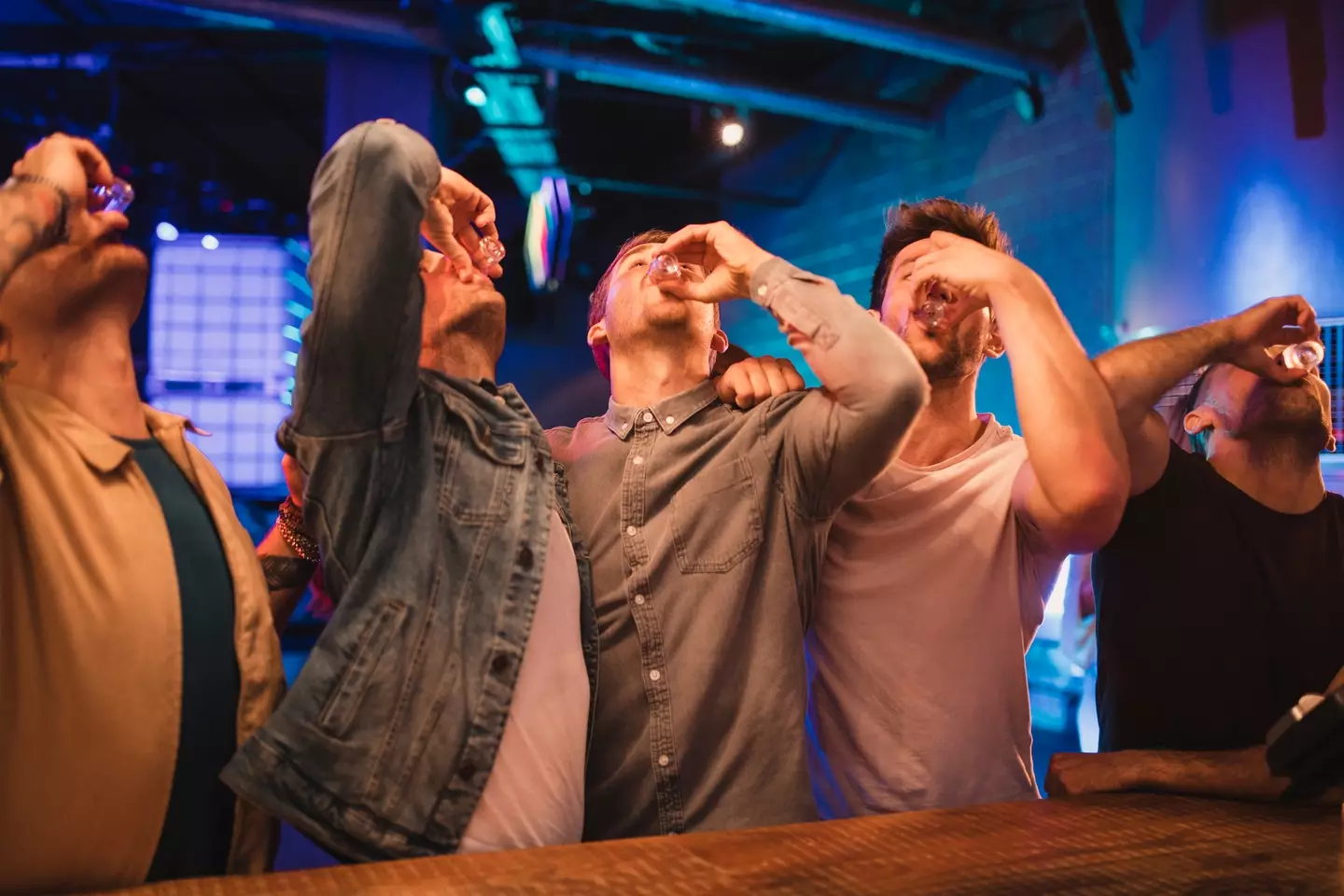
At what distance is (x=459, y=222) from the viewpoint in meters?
1.71

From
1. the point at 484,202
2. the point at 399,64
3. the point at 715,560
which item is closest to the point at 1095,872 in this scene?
the point at 715,560

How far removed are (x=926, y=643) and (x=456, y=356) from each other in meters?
0.96

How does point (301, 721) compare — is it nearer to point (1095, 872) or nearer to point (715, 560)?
point (715, 560)

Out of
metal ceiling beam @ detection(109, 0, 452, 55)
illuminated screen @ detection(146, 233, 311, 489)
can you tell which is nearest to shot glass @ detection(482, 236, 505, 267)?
metal ceiling beam @ detection(109, 0, 452, 55)

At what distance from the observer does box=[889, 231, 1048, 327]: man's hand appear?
173cm

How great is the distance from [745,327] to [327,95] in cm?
413

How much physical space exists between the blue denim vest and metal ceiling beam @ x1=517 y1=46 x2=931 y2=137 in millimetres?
4462

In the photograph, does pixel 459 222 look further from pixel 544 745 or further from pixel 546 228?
pixel 546 228

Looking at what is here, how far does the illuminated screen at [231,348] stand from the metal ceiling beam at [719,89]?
2.43 m

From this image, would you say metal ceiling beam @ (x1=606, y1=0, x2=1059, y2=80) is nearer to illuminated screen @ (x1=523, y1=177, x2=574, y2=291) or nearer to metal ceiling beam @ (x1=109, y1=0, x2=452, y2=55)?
metal ceiling beam @ (x1=109, y1=0, x2=452, y2=55)

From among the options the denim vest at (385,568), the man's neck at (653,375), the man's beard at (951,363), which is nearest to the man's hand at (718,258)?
the man's neck at (653,375)

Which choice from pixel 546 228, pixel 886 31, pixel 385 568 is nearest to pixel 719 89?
pixel 886 31

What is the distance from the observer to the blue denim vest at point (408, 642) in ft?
4.38

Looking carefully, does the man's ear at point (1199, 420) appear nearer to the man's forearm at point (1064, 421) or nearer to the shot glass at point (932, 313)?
the man's forearm at point (1064, 421)
